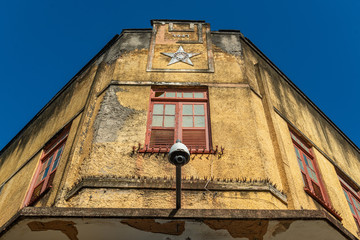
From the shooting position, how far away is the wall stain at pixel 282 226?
17.0 feet

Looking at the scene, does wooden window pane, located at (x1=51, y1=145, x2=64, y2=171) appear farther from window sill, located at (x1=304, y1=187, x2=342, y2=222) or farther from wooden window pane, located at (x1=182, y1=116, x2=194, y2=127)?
window sill, located at (x1=304, y1=187, x2=342, y2=222)

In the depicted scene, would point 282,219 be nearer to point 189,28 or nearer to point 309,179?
point 309,179

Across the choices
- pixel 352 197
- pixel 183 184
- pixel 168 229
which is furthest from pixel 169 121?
pixel 352 197

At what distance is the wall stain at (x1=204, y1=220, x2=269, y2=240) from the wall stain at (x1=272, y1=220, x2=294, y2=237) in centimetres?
15

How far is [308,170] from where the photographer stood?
334 inches

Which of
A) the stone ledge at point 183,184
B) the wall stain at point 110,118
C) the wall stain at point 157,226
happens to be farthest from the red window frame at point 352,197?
the wall stain at point 110,118

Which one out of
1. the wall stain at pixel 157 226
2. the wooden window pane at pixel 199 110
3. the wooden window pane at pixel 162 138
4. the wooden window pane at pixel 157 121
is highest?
the wooden window pane at pixel 199 110

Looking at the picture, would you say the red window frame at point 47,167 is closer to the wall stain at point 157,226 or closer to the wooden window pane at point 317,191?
the wall stain at point 157,226

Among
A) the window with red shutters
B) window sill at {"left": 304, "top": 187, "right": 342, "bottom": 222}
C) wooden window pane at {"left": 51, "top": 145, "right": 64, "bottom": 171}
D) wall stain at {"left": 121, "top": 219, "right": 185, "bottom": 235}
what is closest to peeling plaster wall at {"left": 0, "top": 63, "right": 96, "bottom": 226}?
wooden window pane at {"left": 51, "top": 145, "right": 64, "bottom": 171}

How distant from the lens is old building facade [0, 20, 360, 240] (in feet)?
17.3

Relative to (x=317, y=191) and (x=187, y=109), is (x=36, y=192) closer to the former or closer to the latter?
(x=187, y=109)

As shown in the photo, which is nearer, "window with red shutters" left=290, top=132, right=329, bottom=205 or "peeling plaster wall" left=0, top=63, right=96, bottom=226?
"window with red shutters" left=290, top=132, right=329, bottom=205

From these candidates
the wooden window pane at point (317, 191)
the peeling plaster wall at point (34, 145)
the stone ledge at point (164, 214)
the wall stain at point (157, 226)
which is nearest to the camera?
the stone ledge at point (164, 214)

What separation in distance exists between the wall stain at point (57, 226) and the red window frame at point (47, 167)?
1.92 m
